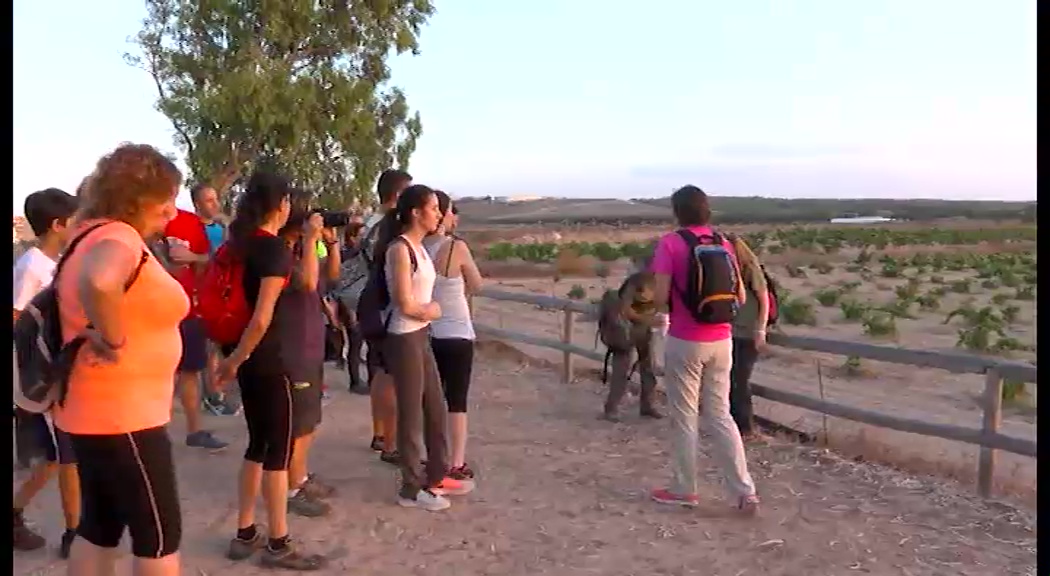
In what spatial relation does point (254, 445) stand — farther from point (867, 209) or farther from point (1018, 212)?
point (867, 209)

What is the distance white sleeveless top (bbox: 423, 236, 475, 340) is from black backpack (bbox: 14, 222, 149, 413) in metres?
2.49

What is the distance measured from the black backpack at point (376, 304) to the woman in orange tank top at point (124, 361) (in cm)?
206

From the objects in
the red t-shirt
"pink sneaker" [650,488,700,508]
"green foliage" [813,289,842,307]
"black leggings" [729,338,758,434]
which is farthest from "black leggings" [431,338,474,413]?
"green foliage" [813,289,842,307]

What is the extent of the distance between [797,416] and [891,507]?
162 inches

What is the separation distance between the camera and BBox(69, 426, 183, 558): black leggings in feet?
9.76

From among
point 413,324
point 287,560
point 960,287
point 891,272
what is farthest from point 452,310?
point 891,272

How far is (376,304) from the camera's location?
5.20 metres

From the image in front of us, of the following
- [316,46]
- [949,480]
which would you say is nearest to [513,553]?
[949,480]

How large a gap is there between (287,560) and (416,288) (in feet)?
4.53

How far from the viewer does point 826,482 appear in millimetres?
6039

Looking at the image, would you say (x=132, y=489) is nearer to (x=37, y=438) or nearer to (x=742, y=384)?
(x=37, y=438)

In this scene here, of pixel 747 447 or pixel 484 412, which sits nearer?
pixel 747 447

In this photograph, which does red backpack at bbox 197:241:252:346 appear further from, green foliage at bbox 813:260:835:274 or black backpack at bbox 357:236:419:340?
green foliage at bbox 813:260:835:274

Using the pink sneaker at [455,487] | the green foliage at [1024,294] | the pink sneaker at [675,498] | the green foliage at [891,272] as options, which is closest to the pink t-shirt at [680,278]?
the pink sneaker at [675,498]
